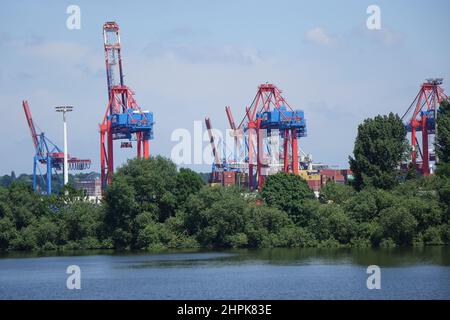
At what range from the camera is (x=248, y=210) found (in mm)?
67500

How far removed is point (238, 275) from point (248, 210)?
20491 millimetres

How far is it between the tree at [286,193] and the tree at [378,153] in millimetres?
4242

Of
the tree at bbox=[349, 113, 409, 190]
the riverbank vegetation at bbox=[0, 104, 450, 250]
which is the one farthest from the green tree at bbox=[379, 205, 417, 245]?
the tree at bbox=[349, 113, 409, 190]

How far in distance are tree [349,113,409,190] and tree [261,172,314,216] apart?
A: 4.24m

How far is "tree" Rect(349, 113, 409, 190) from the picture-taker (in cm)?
7450

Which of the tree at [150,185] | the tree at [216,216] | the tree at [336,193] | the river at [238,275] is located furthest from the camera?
the tree at [336,193]

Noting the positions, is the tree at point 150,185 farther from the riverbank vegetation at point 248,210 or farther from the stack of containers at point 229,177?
the stack of containers at point 229,177

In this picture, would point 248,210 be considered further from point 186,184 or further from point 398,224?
point 398,224

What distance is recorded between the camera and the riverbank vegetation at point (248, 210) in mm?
63344
